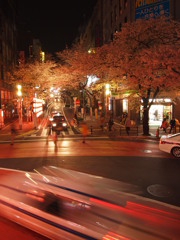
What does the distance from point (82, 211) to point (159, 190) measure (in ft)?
16.0

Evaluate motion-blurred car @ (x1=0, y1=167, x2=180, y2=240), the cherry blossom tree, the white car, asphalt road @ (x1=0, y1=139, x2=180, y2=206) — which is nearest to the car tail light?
motion-blurred car @ (x1=0, y1=167, x2=180, y2=240)

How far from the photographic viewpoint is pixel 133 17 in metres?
30.8

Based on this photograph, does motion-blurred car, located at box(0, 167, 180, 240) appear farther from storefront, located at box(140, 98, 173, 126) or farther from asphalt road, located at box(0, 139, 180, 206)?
storefront, located at box(140, 98, 173, 126)

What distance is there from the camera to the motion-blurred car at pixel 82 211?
313 centimetres

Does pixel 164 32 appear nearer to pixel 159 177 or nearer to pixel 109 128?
pixel 109 128

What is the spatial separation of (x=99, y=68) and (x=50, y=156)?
10967 millimetres

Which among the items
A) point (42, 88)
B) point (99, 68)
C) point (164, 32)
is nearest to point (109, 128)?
point (99, 68)

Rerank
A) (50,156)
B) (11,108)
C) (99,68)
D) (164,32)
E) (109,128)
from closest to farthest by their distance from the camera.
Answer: (50,156), (164,32), (99,68), (109,128), (11,108)

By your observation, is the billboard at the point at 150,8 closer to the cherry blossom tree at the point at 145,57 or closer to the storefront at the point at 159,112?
the cherry blossom tree at the point at 145,57

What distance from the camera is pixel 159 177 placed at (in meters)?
9.12

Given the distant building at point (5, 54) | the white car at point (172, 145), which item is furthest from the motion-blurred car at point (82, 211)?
Result: the distant building at point (5, 54)

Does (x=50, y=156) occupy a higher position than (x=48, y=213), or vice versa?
(x=48, y=213)

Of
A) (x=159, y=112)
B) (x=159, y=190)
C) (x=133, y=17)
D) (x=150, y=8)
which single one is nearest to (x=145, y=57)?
(x=159, y=190)

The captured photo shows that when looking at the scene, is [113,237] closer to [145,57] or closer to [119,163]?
[119,163]
